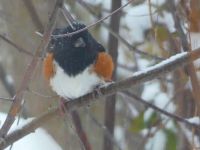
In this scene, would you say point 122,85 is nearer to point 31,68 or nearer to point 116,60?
point 31,68

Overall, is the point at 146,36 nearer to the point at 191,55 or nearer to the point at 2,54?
the point at 2,54

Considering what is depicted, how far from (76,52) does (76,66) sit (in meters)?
0.09

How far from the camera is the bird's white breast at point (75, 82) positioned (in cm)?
232

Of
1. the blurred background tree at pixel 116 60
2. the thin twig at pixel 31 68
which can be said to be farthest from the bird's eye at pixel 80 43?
the thin twig at pixel 31 68

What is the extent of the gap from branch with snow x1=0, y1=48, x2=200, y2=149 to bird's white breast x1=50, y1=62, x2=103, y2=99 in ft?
0.18

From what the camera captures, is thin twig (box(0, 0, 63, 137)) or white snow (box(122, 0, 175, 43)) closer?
thin twig (box(0, 0, 63, 137))

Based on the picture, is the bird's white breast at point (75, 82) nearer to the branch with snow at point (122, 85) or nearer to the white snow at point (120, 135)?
the branch with snow at point (122, 85)

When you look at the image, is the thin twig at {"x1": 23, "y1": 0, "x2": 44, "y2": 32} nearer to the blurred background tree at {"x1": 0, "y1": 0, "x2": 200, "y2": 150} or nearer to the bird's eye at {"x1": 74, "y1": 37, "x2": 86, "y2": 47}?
the blurred background tree at {"x1": 0, "y1": 0, "x2": 200, "y2": 150}

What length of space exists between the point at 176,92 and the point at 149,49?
1.63ft

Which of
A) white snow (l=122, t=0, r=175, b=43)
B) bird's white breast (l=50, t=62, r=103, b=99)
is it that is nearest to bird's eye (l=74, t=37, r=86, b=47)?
bird's white breast (l=50, t=62, r=103, b=99)

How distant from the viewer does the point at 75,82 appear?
2.34 m

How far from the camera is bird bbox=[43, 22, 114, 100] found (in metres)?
2.34

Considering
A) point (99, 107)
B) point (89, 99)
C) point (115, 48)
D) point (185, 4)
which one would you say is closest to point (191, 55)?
point (185, 4)

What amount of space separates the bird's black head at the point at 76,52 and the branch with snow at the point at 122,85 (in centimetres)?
16
